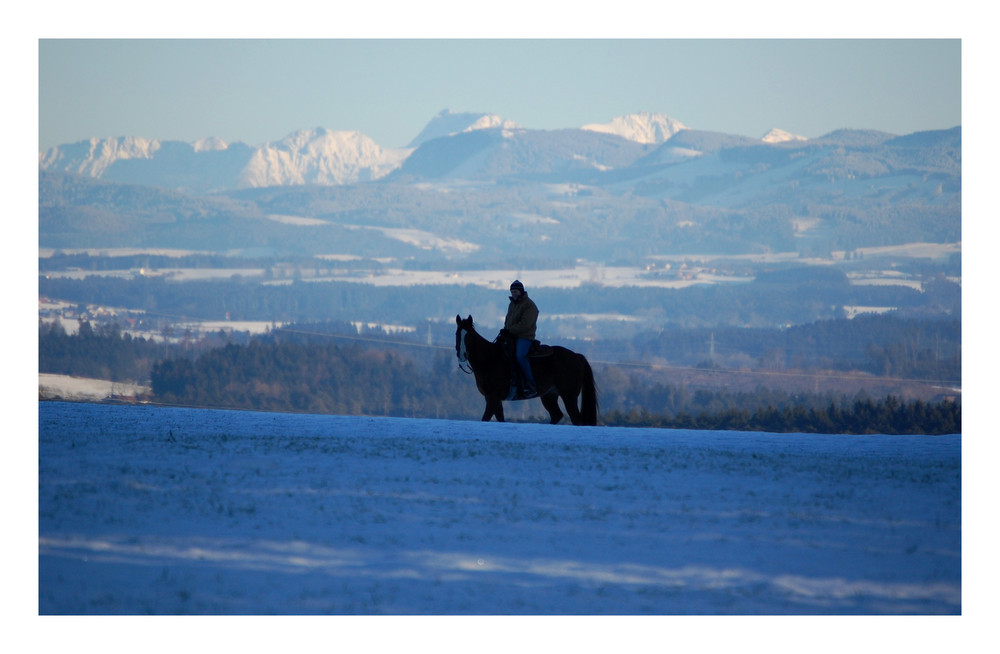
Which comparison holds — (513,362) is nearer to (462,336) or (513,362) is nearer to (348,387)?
(462,336)

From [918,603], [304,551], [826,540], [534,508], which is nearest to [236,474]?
[304,551]

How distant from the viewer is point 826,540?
1043 cm

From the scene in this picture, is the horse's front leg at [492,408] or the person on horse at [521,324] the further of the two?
the horse's front leg at [492,408]

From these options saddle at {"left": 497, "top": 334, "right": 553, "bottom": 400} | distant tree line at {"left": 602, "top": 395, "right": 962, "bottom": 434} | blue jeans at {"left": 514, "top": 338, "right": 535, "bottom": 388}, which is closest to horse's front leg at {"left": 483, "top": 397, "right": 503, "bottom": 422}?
saddle at {"left": 497, "top": 334, "right": 553, "bottom": 400}

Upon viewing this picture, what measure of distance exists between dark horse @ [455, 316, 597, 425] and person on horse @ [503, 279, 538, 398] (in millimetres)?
234

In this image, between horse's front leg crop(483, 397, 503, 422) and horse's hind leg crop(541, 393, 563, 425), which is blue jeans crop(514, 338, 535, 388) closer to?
horse's front leg crop(483, 397, 503, 422)

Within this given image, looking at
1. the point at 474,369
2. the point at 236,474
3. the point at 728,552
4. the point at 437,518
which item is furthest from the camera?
the point at 474,369

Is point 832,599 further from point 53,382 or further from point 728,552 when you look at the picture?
point 53,382

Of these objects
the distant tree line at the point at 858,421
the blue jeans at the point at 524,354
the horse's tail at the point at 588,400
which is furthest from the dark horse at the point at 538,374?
the distant tree line at the point at 858,421

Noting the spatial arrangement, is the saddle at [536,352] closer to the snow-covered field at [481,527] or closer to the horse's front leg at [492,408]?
the horse's front leg at [492,408]

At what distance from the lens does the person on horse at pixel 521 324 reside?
17.3 m

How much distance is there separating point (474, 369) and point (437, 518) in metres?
6.78

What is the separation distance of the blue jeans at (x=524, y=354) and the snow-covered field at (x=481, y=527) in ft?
10.3

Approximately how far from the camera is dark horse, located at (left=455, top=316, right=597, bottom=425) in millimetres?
17234
